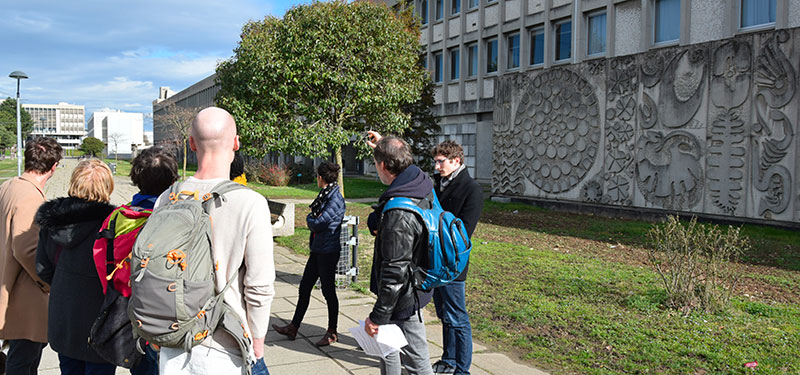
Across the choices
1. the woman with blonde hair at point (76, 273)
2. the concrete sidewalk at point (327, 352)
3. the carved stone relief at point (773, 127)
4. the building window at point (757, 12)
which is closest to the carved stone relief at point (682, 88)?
the carved stone relief at point (773, 127)

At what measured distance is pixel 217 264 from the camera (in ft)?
7.83

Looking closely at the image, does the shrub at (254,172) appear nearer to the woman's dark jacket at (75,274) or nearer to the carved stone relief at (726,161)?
the carved stone relief at (726,161)

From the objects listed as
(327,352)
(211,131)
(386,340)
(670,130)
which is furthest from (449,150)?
(670,130)

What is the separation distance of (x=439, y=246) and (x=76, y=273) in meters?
1.87

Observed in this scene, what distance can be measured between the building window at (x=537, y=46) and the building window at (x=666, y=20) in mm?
5804

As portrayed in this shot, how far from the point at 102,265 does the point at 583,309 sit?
5.38 meters

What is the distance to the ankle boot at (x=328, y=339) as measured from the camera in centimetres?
558

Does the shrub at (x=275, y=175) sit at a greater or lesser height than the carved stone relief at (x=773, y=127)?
lesser

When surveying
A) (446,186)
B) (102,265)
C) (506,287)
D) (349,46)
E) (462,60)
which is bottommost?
(506,287)

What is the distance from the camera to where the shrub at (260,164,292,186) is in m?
32.6

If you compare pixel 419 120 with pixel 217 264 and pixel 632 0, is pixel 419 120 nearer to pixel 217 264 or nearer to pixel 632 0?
pixel 632 0

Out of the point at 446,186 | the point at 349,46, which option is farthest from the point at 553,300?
the point at 349,46

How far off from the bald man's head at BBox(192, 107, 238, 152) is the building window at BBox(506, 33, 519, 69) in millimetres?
28155

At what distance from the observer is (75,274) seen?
10.3ft
